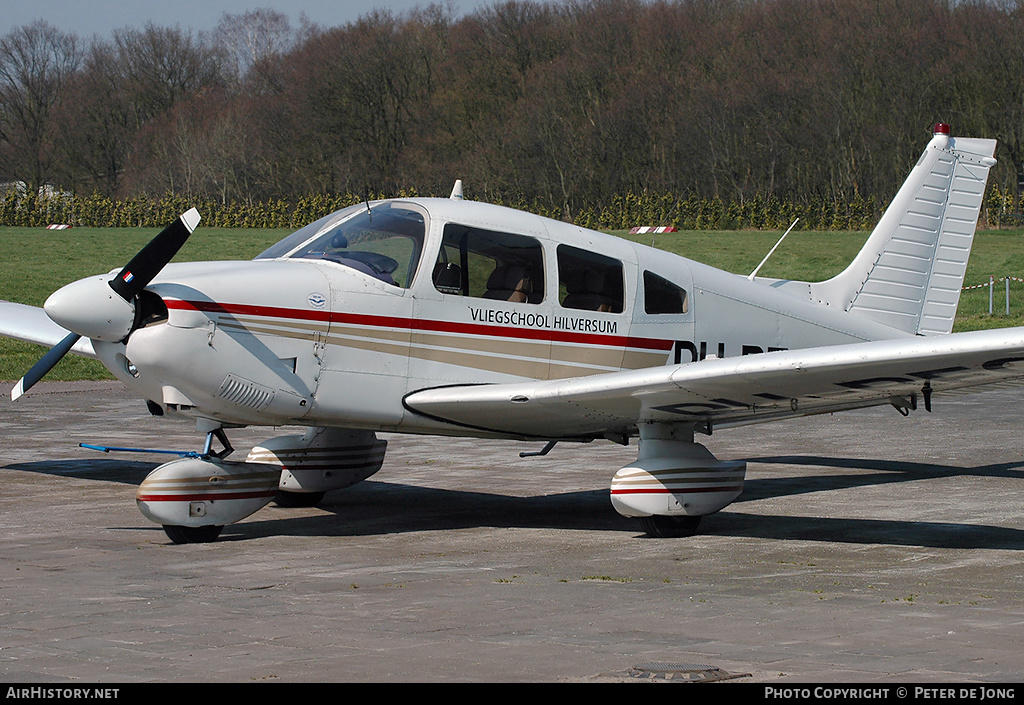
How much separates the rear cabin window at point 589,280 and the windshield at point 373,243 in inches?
47.6

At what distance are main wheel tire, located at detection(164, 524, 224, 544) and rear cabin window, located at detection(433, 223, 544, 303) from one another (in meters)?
2.44

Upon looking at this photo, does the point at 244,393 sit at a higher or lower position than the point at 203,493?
higher

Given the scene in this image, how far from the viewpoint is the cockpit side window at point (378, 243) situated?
9.45 metres

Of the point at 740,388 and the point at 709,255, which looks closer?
the point at 740,388

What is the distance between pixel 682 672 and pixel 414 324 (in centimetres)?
467

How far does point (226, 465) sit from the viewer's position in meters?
9.42

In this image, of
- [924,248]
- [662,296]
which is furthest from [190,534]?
[924,248]

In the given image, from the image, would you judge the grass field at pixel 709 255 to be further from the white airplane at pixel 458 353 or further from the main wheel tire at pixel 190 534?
the main wheel tire at pixel 190 534

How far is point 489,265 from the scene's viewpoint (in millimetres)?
9859

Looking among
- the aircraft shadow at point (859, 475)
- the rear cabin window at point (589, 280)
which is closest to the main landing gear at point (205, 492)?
the rear cabin window at point (589, 280)

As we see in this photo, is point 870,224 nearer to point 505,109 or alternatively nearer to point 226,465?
point 505,109

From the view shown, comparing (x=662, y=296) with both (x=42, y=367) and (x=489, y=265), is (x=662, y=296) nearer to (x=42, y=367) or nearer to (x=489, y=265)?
(x=489, y=265)

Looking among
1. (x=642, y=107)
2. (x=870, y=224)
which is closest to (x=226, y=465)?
(x=870, y=224)

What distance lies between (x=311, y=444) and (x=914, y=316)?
5.98 metres
